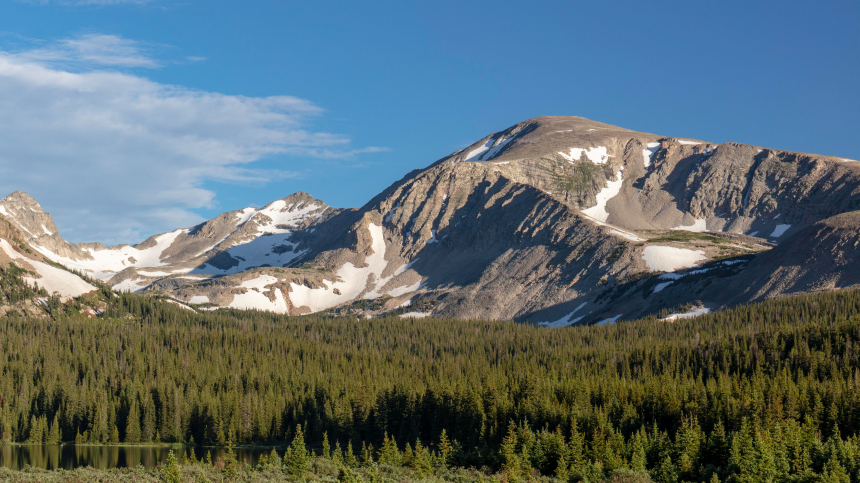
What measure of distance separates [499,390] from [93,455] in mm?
55772

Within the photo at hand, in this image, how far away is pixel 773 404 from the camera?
89.2m

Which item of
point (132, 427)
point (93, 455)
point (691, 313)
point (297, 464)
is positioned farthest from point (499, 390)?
point (691, 313)

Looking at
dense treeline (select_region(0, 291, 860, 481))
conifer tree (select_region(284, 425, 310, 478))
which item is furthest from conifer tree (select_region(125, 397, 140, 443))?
conifer tree (select_region(284, 425, 310, 478))

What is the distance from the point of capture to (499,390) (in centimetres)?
10562

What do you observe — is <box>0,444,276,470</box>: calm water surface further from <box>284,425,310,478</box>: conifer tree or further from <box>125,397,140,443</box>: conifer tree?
<box>284,425,310,478</box>: conifer tree

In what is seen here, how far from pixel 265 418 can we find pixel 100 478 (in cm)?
5214

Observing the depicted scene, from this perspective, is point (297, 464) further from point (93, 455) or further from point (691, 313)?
point (691, 313)

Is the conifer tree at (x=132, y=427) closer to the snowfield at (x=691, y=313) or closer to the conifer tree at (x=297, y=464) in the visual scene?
the conifer tree at (x=297, y=464)

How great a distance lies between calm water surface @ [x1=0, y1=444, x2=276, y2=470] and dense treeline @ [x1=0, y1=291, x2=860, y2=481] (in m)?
4.61

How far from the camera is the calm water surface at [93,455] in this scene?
319 ft

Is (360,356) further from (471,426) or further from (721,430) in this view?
(721,430)

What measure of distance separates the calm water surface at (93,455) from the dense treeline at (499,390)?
4609 mm

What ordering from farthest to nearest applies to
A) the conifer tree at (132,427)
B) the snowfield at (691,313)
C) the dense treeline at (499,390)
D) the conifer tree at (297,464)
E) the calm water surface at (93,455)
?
the snowfield at (691,313) → the conifer tree at (132,427) → the calm water surface at (93,455) → the dense treeline at (499,390) → the conifer tree at (297,464)

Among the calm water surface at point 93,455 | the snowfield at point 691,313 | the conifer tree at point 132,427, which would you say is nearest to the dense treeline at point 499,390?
the conifer tree at point 132,427
